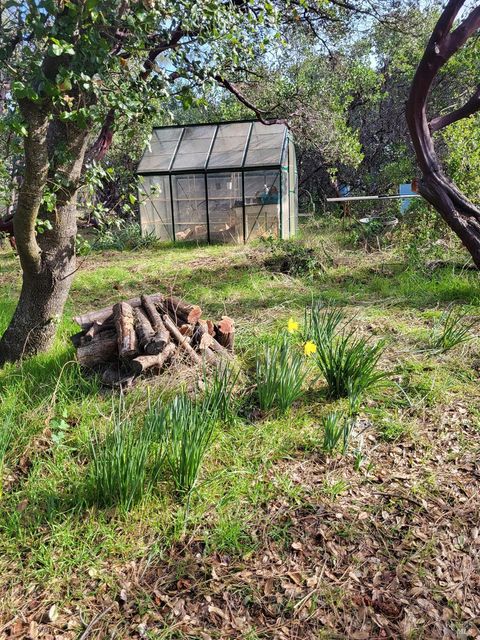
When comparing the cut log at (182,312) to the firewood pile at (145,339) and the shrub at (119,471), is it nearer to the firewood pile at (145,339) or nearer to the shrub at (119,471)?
the firewood pile at (145,339)

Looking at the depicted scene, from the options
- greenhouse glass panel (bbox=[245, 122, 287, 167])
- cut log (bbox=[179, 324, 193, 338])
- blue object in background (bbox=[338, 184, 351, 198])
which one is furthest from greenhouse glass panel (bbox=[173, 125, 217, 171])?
cut log (bbox=[179, 324, 193, 338])

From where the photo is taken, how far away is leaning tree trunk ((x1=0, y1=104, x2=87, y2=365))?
9.41ft

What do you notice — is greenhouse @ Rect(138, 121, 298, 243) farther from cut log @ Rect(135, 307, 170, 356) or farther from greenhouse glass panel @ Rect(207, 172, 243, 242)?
cut log @ Rect(135, 307, 170, 356)

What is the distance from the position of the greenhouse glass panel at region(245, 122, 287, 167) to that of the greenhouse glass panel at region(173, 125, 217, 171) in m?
1.11

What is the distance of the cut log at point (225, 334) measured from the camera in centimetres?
367

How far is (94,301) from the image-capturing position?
578 centimetres

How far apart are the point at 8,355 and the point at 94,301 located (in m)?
2.20

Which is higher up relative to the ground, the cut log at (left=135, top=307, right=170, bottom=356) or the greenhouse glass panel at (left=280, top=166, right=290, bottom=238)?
the greenhouse glass panel at (left=280, top=166, right=290, bottom=238)

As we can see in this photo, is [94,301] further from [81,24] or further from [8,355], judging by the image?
[81,24]

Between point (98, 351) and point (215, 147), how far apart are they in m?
9.14

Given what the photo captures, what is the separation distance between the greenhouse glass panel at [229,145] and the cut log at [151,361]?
8.27m

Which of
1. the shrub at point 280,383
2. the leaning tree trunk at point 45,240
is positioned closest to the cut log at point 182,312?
the leaning tree trunk at point 45,240

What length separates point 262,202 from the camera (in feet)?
34.6

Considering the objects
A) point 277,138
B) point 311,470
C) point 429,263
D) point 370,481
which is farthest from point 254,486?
point 277,138
